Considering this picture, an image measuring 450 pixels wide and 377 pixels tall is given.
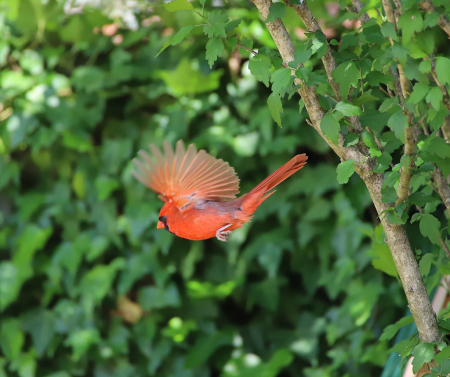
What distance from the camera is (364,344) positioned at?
58.5 inches

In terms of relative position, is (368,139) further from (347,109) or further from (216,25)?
(216,25)

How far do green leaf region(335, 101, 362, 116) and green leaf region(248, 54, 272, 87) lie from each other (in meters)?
0.08

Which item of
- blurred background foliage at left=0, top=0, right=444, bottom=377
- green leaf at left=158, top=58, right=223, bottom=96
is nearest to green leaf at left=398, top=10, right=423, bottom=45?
blurred background foliage at left=0, top=0, right=444, bottom=377

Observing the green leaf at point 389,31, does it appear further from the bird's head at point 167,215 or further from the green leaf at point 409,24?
the bird's head at point 167,215

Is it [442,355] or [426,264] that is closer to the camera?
[442,355]

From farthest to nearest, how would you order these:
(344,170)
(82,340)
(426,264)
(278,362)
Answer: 1. (82,340)
2. (278,362)
3. (426,264)
4. (344,170)

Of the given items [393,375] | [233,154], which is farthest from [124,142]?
[393,375]

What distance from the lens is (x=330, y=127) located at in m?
0.54

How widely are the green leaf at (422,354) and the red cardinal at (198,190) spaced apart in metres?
0.26

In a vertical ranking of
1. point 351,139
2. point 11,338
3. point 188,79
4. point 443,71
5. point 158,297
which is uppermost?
point 443,71

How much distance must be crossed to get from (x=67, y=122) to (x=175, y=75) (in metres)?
0.42

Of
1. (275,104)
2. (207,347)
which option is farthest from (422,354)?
(207,347)

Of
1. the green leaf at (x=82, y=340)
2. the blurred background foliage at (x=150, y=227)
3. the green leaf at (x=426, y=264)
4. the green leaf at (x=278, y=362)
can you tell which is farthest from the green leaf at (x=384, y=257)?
the green leaf at (x=82, y=340)

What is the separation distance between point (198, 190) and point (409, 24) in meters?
0.32
